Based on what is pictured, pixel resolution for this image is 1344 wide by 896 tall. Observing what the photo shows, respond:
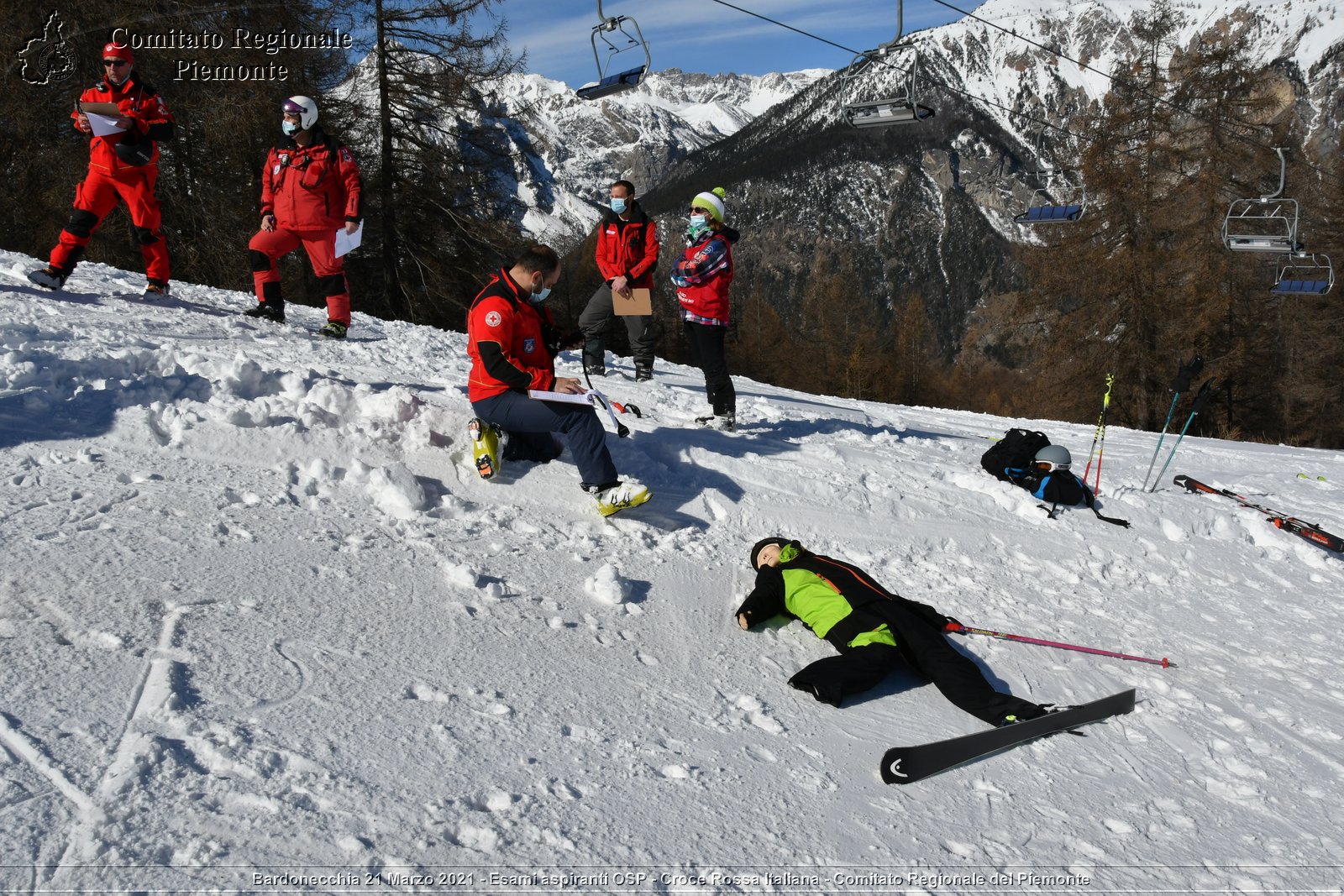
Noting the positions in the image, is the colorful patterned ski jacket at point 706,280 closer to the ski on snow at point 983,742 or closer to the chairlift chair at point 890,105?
the chairlift chair at point 890,105

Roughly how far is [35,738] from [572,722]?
1.62 m

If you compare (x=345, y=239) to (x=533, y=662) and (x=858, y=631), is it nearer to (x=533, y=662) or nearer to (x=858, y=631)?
(x=533, y=662)

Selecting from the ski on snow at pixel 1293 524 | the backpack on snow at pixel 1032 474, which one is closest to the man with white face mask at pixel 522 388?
the backpack on snow at pixel 1032 474

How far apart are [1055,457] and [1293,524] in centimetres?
204

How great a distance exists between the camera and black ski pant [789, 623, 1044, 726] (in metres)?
3.66

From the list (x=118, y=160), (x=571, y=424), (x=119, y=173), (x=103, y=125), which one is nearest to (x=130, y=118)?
(x=103, y=125)

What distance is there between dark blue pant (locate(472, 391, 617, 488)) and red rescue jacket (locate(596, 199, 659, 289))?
3437 millimetres

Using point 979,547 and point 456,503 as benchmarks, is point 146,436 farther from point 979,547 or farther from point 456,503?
point 979,547

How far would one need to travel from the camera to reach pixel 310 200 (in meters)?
7.35

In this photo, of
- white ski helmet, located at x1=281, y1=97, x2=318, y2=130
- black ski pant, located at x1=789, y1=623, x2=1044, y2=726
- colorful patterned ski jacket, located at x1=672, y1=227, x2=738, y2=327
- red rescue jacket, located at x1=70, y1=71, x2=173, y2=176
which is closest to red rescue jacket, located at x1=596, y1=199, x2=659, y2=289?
colorful patterned ski jacket, located at x1=672, y1=227, x2=738, y2=327

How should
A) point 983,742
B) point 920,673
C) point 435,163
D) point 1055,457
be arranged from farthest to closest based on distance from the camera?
point 435,163 → point 1055,457 → point 920,673 → point 983,742

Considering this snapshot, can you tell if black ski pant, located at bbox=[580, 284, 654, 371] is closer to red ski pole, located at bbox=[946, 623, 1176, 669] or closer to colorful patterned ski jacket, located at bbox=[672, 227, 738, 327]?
colorful patterned ski jacket, located at bbox=[672, 227, 738, 327]

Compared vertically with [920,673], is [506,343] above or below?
above

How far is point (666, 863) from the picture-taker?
8.09 ft
